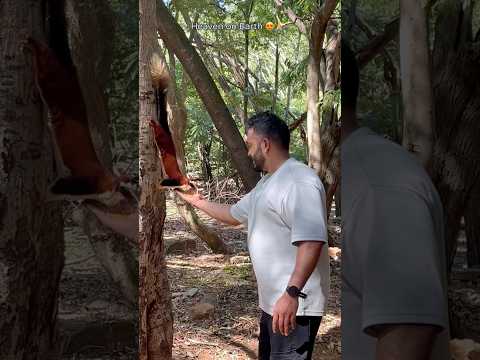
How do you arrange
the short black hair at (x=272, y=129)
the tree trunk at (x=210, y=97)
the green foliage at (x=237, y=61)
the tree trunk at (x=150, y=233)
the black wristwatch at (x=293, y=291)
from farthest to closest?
the green foliage at (x=237, y=61), the tree trunk at (x=210, y=97), the tree trunk at (x=150, y=233), the short black hair at (x=272, y=129), the black wristwatch at (x=293, y=291)

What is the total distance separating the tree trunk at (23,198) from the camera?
1257mm

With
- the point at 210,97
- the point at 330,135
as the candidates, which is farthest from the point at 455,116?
the point at 330,135

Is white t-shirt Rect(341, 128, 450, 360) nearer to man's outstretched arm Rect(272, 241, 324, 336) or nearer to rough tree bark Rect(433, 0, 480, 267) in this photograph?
rough tree bark Rect(433, 0, 480, 267)

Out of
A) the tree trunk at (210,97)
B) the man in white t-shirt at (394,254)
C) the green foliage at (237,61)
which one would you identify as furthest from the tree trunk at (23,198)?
the green foliage at (237,61)

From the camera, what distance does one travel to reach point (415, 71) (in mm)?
1009

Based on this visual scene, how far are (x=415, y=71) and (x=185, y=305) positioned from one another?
4.91m

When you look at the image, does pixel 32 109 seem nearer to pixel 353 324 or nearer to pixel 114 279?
pixel 114 279

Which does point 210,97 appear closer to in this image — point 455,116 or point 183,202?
point 183,202

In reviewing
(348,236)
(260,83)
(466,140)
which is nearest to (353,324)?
(348,236)

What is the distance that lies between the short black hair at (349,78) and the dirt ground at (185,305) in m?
0.74

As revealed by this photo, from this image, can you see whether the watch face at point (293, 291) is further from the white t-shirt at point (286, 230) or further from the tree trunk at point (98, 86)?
the tree trunk at point (98, 86)

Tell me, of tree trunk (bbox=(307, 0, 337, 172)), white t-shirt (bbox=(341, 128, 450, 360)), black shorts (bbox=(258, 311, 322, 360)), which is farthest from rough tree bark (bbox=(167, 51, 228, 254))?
white t-shirt (bbox=(341, 128, 450, 360))

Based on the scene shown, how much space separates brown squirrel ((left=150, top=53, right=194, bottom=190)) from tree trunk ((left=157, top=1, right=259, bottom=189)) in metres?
0.77

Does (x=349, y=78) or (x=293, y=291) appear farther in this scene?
(x=293, y=291)
